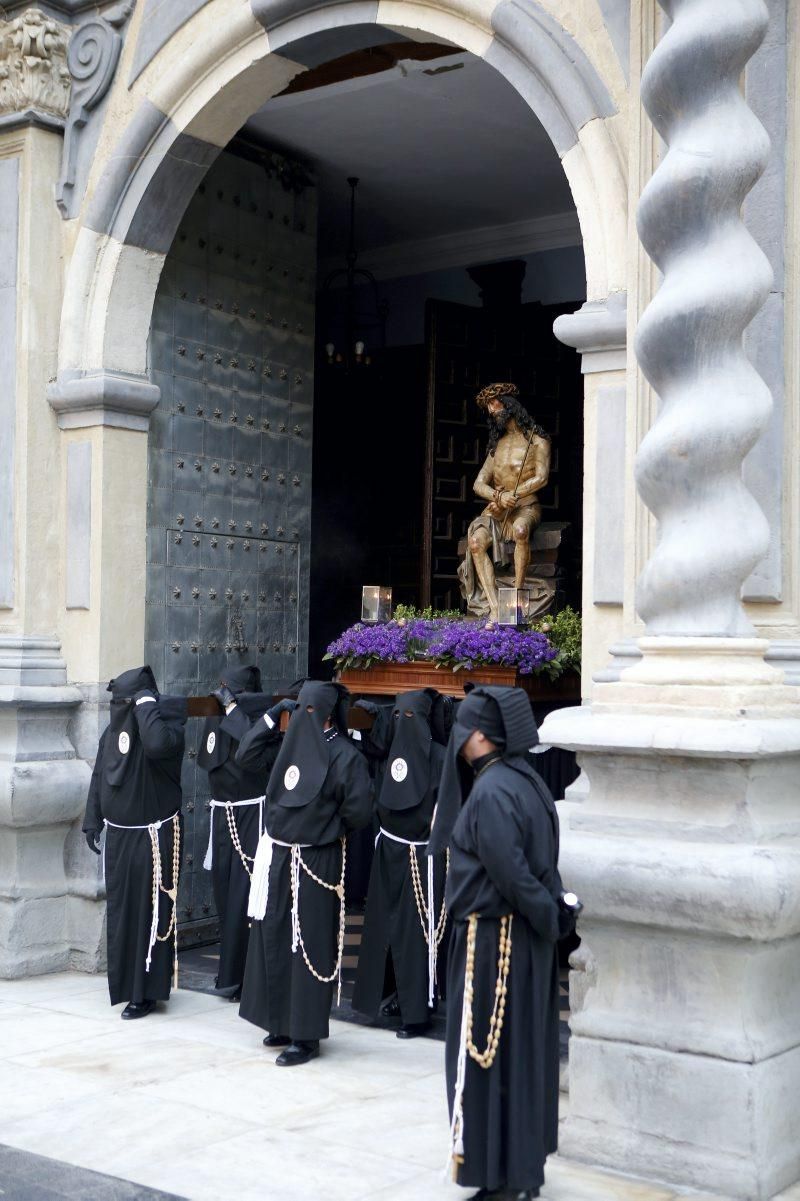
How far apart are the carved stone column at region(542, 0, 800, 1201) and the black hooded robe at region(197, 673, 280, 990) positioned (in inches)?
104

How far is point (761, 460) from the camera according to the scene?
5188 mm

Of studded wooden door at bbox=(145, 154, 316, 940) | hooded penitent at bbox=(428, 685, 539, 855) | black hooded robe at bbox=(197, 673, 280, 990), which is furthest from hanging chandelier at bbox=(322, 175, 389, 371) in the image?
hooded penitent at bbox=(428, 685, 539, 855)

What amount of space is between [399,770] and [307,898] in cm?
81

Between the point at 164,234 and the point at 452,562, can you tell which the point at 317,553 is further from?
the point at 164,234

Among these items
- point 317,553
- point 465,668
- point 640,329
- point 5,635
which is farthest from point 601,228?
point 317,553

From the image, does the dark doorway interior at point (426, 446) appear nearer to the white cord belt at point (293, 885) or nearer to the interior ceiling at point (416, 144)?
the interior ceiling at point (416, 144)

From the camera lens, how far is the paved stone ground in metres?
4.65

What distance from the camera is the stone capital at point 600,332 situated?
18.9 feet

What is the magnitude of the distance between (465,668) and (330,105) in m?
3.60

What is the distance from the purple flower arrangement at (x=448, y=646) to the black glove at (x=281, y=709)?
107 centimetres

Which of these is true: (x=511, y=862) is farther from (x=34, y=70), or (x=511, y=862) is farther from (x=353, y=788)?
(x=34, y=70)

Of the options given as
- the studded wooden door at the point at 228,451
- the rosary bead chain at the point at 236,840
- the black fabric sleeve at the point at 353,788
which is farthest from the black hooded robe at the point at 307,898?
the studded wooden door at the point at 228,451

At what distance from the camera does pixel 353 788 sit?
6.19 metres

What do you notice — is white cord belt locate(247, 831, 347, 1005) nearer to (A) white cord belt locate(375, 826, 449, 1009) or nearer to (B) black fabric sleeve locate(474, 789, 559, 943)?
(A) white cord belt locate(375, 826, 449, 1009)
